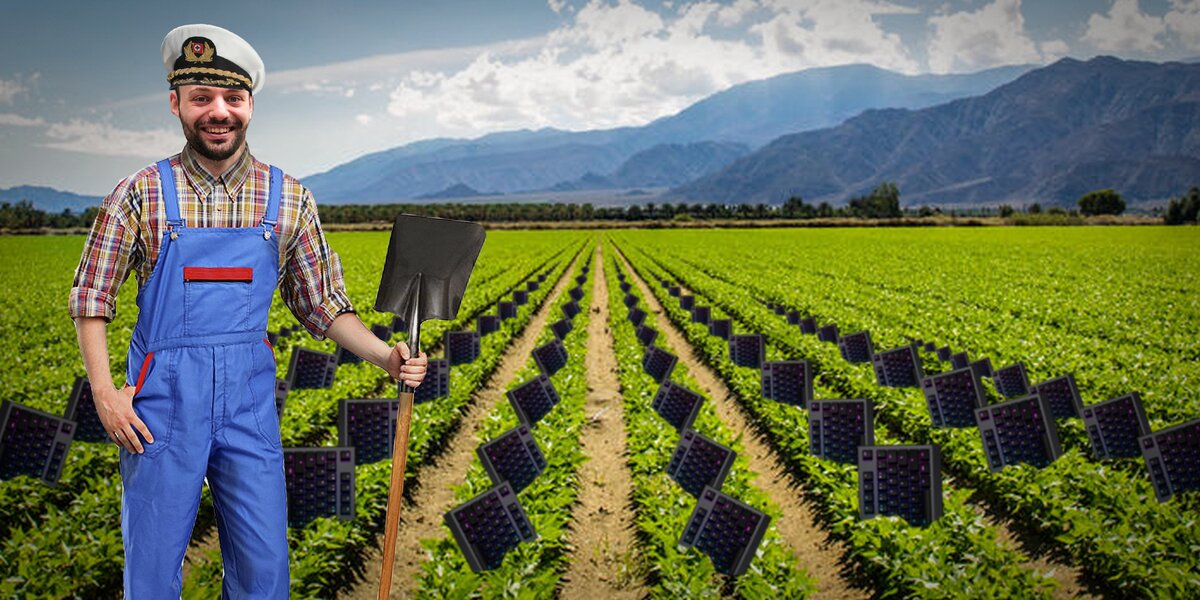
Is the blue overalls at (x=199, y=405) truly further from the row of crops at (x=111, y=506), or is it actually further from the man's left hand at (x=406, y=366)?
the row of crops at (x=111, y=506)

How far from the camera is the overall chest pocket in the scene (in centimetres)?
288

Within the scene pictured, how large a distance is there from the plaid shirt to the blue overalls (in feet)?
0.20

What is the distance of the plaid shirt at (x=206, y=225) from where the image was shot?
9.25 ft

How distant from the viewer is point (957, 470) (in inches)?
325

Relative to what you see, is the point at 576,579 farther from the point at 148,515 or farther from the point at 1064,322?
the point at 1064,322

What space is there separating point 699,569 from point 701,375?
8.12 meters

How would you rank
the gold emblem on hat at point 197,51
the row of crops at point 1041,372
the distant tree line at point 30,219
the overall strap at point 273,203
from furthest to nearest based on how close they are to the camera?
the distant tree line at point 30,219, the row of crops at point 1041,372, the overall strap at point 273,203, the gold emblem on hat at point 197,51

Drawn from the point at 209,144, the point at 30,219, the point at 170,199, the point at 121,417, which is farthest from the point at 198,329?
the point at 30,219

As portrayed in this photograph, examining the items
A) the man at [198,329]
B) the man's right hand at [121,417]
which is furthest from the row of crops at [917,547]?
the man's right hand at [121,417]

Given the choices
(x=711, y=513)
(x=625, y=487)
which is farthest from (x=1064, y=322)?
(x=711, y=513)

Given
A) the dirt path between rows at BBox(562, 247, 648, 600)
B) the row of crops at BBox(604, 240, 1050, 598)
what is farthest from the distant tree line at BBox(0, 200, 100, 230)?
the row of crops at BBox(604, 240, 1050, 598)

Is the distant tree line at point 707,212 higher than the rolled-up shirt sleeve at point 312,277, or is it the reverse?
the distant tree line at point 707,212

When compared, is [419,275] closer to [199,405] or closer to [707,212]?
[199,405]

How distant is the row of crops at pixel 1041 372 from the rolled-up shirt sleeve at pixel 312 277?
19.0 feet
